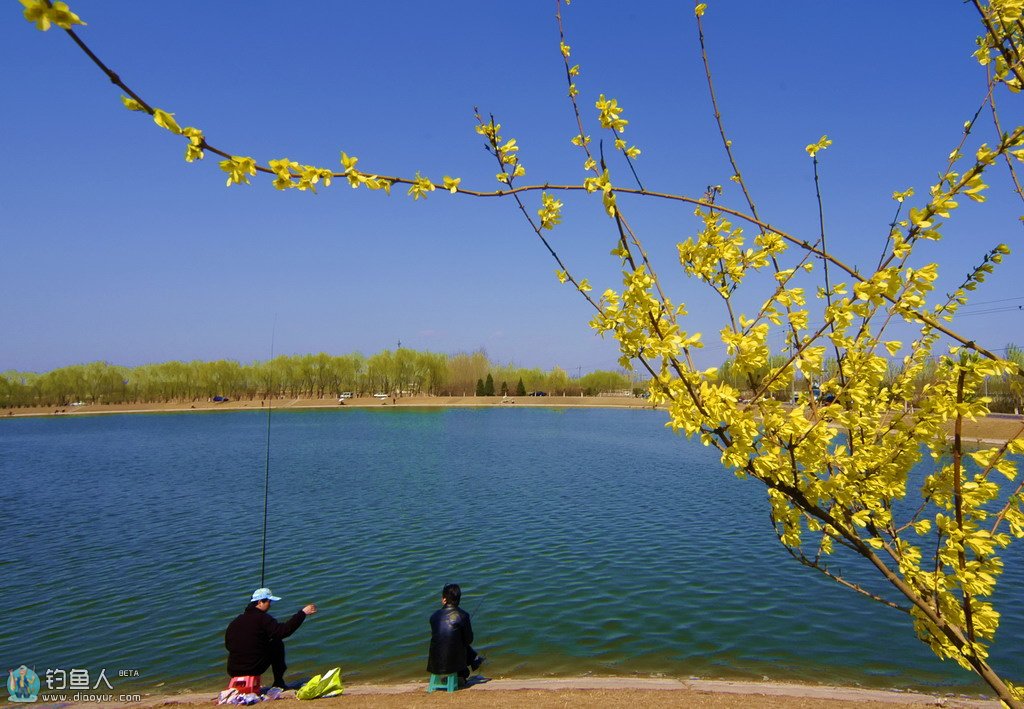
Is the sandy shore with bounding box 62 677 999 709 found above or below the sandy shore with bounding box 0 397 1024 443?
below

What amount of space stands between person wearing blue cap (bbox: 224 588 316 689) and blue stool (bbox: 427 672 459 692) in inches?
66.0

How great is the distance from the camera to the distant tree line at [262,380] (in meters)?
105

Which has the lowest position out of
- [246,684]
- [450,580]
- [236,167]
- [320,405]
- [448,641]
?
[450,580]

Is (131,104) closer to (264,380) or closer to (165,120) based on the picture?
(165,120)

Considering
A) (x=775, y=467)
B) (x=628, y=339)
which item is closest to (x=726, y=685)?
(x=775, y=467)

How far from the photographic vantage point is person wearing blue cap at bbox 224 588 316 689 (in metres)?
7.08

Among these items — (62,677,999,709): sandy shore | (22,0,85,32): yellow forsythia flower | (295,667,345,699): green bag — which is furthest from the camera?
(295,667,345,699): green bag

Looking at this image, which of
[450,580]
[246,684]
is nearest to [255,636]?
[246,684]

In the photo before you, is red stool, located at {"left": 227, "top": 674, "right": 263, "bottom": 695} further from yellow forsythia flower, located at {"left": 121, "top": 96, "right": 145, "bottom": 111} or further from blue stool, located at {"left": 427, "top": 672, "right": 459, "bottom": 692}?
yellow forsythia flower, located at {"left": 121, "top": 96, "right": 145, "bottom": 111}

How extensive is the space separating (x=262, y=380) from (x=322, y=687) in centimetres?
11306

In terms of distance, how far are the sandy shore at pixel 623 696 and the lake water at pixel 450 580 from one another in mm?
527

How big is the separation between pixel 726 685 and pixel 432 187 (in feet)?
24.7

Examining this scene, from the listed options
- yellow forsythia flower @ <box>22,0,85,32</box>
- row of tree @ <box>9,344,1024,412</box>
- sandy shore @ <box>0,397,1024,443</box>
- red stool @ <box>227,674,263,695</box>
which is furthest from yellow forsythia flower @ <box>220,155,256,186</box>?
row of tree @ <box>9,344,1024,412</box>

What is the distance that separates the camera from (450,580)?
11930 mm
